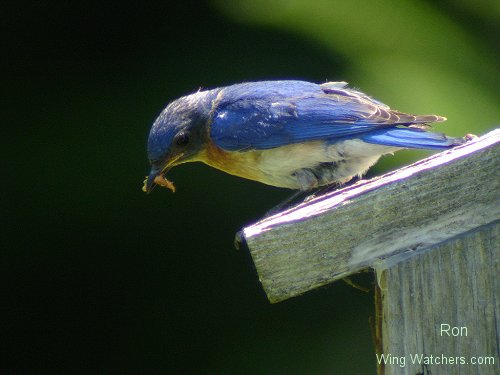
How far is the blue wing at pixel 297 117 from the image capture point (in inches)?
167

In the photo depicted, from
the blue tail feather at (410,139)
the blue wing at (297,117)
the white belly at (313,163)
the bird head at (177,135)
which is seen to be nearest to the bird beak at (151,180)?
the bird head at (177,135)

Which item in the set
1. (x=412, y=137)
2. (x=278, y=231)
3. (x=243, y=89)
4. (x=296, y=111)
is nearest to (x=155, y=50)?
(x=243, y=89)

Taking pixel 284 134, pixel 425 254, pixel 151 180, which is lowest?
pixel 425 254

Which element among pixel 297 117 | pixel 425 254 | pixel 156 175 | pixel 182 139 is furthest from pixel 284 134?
pixel 425 254

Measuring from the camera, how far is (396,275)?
8.73ft

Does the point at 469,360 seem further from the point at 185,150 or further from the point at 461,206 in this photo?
the point at 185,150

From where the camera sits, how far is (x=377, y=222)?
8.55 ft

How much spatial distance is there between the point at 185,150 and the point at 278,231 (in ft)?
7.17

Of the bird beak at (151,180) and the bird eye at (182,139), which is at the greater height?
the bird eye at (182,139)

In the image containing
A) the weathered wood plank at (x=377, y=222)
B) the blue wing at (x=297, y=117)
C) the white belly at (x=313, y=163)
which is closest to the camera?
the weathered wood plank at (x=377, y=222)

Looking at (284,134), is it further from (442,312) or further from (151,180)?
(442,312)

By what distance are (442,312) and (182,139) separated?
223 cm

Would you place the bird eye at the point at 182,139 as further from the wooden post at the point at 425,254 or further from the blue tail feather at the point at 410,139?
the wooden post at the point at 425,254

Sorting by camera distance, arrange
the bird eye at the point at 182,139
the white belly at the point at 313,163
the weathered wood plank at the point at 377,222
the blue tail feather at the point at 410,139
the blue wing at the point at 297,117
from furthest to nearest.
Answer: the bird eye at the point at 182,139 < the white belly at the point at 313,163 < the blue wing at the point at 297,117 < the blue tail feather at the point at 410,139 < the weathered wood plank at the point at 377,222
